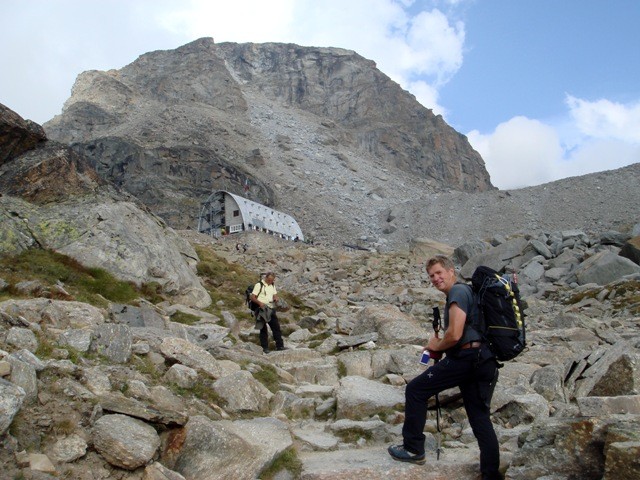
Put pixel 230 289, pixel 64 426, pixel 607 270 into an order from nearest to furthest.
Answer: pixel 64 426 → pixel 230 289 → pixel 607 270

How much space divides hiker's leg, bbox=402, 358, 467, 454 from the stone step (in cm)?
22

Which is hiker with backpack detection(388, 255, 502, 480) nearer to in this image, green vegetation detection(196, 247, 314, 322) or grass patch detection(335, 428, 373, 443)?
grass patch detection(335, 428, 373, 443)

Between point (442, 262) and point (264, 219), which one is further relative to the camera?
point (264, 219)

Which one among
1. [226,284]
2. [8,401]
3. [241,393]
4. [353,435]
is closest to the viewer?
[8,401]

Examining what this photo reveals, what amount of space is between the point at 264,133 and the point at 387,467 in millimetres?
117405

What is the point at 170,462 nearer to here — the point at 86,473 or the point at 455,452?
the point at 86,473

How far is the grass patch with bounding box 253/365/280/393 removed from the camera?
8573mm

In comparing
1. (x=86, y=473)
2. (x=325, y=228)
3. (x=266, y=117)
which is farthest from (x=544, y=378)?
(x=266, y=117)

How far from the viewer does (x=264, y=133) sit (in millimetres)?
119062

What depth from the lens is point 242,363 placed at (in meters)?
9.02

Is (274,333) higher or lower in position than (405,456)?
higher

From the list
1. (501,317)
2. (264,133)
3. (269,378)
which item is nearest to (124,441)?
(501,317)

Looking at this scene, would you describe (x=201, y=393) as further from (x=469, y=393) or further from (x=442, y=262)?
(x=442, y=262)

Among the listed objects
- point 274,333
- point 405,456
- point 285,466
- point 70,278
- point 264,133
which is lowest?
point 285,466
